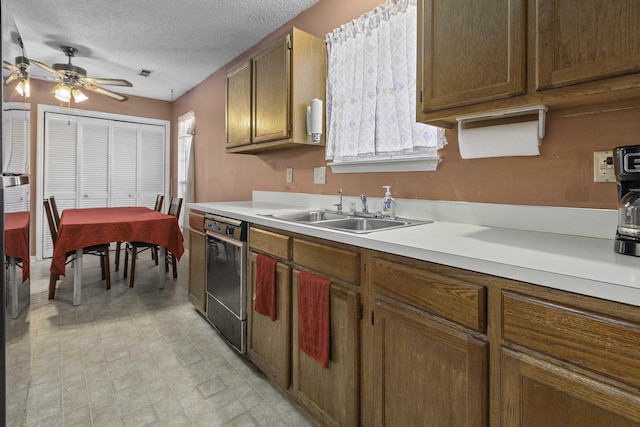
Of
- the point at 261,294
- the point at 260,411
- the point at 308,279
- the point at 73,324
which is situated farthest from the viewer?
the point at 73,324

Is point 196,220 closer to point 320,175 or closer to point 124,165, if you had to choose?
point 320,175

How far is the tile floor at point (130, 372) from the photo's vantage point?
60.2 inches

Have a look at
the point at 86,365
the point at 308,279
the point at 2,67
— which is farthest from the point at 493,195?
the point at 86,365

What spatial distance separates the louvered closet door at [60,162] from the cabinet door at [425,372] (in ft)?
17.7

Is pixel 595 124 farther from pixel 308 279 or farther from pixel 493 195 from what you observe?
pixel 308 279

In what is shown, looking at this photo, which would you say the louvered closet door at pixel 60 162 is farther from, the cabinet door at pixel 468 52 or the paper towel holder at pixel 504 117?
the paper towel holder at pixel 504 117

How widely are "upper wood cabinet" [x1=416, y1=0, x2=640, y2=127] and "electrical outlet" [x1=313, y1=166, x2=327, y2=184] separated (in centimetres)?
111

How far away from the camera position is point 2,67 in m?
0.97

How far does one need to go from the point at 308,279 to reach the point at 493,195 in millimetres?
948

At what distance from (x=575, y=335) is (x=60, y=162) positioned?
238 inches

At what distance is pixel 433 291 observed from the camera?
1.02 metres

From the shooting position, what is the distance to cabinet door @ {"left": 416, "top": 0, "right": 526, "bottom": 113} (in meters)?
1.13

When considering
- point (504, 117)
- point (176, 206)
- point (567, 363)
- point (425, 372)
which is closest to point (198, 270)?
point (176, 206)

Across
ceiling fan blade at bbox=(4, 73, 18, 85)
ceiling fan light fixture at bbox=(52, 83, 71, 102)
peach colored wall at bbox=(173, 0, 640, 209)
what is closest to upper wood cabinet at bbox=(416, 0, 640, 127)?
peach colored wall at bbox=(173, 0, 640, 209)
